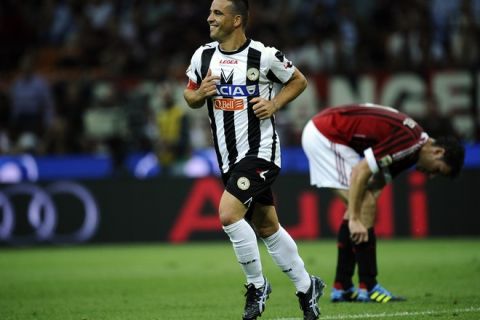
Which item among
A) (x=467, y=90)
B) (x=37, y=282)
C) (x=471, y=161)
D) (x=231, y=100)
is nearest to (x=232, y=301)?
(x=231, y=100)

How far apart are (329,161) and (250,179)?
7.30 feet

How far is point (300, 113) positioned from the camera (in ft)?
58.0

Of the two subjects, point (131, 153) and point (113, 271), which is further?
point (131, 153)

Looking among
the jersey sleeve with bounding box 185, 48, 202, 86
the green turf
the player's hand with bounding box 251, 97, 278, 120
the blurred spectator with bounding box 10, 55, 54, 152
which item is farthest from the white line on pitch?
the blurred spectator with bounding box 10, 55, 54, 152

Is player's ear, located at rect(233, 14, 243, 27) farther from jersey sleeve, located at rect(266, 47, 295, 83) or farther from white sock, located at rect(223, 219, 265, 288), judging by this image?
white sock, located at rect(223, 219, 265, 288)

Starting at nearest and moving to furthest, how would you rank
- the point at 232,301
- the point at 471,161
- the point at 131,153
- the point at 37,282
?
1. the point at 232,301
2. the point at 37,282
3. the point at 471,161
4. the point at 131,153

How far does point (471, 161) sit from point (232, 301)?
27.8 feet

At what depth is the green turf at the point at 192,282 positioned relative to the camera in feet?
26.3

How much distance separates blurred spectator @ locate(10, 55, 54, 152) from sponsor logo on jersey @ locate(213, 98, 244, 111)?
1138 cm

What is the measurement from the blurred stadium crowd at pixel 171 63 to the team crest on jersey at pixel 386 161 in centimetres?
880

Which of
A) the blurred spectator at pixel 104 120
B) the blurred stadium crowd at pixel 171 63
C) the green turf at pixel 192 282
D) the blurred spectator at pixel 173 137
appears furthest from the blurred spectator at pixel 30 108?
the green turf at pixel 192 282

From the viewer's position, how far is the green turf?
8.01 meters

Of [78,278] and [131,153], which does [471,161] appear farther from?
[78,278]

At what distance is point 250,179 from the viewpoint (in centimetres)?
690
